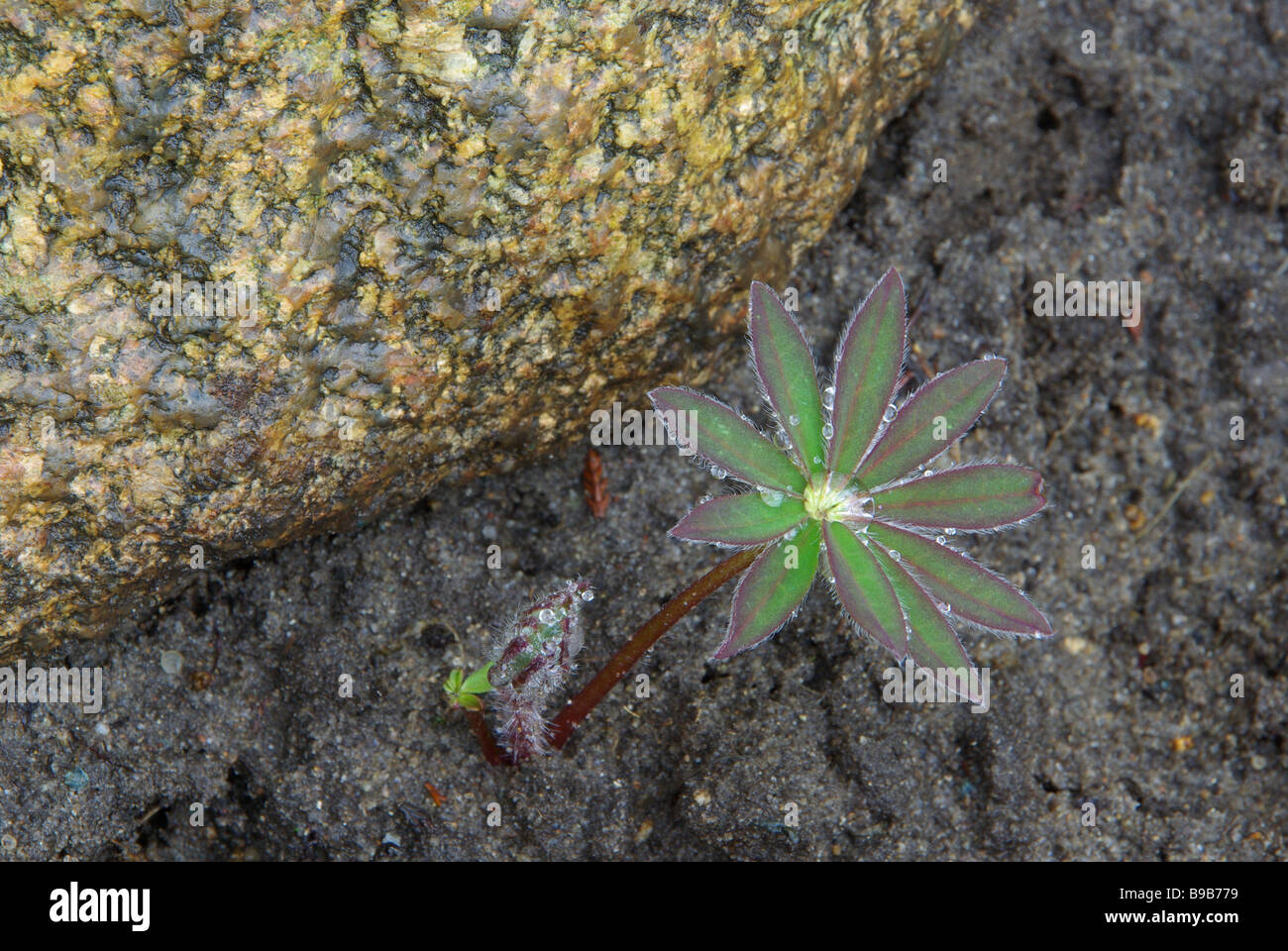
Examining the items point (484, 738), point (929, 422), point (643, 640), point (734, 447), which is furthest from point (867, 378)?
point (484, 738)

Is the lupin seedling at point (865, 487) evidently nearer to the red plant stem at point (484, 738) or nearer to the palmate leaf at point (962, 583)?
the palmate leaf at point (962, 583)

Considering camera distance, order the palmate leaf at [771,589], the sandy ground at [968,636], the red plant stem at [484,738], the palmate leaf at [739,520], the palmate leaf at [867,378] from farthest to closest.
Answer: the sandy ground at [968,636], the red plant stem at [484,738], the palmate leaf at [867,378], the palmate leaf at [771,589], the palmate leaf at [739,520]

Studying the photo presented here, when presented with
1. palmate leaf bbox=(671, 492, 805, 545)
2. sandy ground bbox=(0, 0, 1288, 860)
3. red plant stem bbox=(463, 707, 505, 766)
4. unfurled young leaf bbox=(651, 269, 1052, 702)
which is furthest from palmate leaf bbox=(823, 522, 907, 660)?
red plant stem bbox=(463, 707, 505, 766)

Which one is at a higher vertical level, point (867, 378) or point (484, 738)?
point (867, 378)

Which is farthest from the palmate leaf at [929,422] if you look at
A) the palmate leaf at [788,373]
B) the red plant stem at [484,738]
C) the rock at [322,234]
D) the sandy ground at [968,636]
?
the red plant stem at [484,738]

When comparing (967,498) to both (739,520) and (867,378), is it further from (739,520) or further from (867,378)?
(739,520)

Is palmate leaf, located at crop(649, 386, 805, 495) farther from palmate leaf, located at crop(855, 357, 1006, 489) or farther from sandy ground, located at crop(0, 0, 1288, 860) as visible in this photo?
sandy ground, located at crop(0, 0, 1288, 860)

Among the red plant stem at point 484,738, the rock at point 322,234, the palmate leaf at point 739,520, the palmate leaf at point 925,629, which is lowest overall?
the red plant stem at point 484,738
